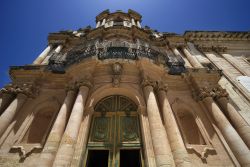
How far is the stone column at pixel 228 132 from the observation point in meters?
6.24

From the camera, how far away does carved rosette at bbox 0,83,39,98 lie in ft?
28.2

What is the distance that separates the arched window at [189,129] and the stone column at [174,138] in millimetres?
1180

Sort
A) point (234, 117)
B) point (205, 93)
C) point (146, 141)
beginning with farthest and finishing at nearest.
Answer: point (205, 93), point (234, 117), point (146, 141)

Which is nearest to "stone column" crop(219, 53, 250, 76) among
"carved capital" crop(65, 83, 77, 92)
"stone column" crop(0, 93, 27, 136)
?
"carved capital" crop(65, 83, 77, 92)

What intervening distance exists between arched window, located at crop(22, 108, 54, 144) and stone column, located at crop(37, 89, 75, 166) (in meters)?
1.24

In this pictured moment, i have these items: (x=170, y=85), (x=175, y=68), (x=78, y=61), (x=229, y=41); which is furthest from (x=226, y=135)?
(x=229, y=41)

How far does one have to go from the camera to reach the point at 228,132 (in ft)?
22.8

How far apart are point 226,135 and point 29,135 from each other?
850 cm

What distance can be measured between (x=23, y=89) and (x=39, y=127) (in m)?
2.08

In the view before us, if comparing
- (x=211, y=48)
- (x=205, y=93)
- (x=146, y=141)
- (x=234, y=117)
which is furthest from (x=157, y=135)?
(x=211, y=48)

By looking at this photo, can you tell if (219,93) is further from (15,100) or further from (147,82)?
(15,100)

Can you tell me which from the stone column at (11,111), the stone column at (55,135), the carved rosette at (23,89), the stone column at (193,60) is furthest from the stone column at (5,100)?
the stone column at (193,60)

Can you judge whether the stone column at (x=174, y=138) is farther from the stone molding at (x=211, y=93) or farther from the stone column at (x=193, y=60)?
the stone column at (x=193, y=60)

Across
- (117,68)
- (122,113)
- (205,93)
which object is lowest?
(122,113)
